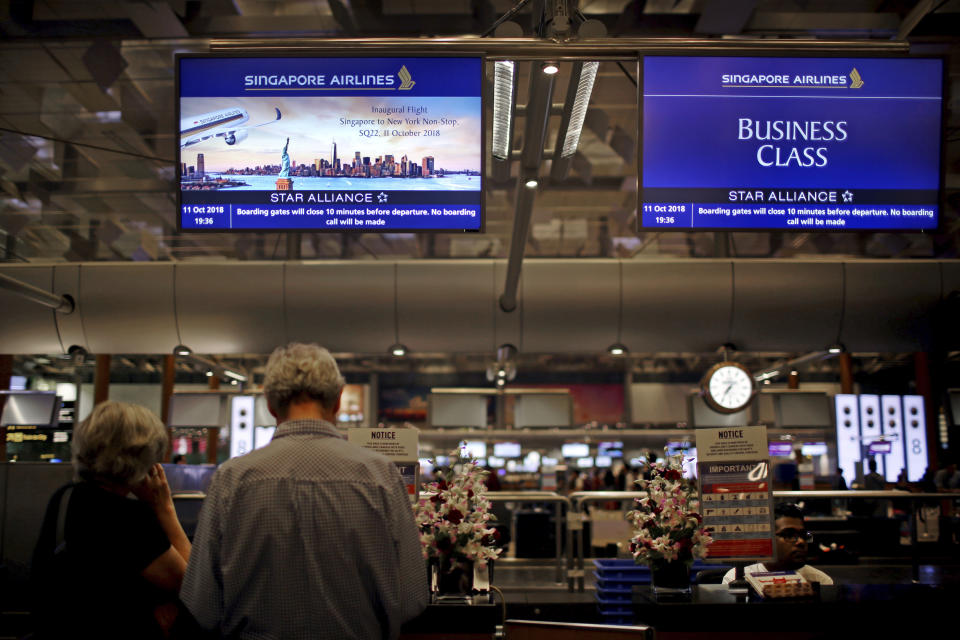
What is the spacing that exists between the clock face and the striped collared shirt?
865cm

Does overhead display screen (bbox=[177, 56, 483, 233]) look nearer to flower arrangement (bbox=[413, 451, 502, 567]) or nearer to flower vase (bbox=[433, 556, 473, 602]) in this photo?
flower arrangement (bbox=[413, 451, 502, 567])

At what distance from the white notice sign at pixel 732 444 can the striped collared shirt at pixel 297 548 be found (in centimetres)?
325

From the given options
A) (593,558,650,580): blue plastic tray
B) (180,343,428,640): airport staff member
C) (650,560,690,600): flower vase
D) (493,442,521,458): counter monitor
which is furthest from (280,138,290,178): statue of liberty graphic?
(493,442,521,458): counter monitor

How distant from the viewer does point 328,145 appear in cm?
438

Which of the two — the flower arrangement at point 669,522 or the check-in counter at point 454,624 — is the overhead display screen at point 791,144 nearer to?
the flower arrangement at point 669,522

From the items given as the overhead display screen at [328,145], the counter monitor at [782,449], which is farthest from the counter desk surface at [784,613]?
the counter monitor at [782,449]

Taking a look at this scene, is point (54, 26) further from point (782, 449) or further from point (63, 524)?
point (782, 449)

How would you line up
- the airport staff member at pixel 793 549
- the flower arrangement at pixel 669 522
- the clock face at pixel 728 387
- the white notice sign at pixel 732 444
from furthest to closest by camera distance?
1. the clock face at pixel 728 387
2. the airport staff member at pixel 793 549
3. the white notice sign at pixel 732 444
4. the flower arrangement at pixel 669 522

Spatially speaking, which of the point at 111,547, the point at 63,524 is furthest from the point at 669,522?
the point at 63,524

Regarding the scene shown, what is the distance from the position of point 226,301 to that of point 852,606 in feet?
24.2

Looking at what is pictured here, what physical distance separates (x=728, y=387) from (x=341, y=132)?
24.7ft

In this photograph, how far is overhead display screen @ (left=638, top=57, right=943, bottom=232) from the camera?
4.37 m

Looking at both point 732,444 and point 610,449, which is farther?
point 610,449

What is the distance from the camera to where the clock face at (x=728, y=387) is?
10484 mm
